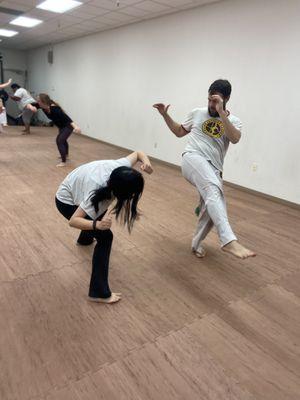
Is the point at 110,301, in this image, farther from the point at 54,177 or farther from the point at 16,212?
the point at 54,177

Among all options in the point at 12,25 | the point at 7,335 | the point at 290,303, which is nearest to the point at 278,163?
the point at 290,303

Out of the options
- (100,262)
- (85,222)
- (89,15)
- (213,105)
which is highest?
(89,15)

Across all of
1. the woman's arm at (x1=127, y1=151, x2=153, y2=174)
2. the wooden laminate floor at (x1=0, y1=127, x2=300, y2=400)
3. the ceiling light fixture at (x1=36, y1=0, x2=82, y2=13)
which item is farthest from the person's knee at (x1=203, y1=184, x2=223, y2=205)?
the ceiling light fixture at (x1=36, y1=0, x2=82, y2=13)

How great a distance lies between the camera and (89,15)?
5852mm

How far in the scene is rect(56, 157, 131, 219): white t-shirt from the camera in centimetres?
165

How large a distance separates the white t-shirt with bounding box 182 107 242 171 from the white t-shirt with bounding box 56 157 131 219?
0.62 metres

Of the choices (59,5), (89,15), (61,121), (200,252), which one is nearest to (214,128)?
(200,252)

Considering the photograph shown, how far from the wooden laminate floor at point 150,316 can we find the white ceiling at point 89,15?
361cm

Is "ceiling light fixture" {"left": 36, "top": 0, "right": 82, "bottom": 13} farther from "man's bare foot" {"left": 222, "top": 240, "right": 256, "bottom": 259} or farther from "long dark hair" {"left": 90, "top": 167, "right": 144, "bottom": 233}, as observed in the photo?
"man's bare foot" {"left": 222, "top": 240, "right": 256, "bottom": 259}

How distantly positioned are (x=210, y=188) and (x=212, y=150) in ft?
0.99

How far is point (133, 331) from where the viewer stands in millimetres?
1692

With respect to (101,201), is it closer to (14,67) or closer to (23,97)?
(23,97)

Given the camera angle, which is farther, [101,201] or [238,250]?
[238,250]

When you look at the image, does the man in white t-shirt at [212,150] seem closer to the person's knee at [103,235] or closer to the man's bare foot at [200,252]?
the man's bare foot at [200,252]
